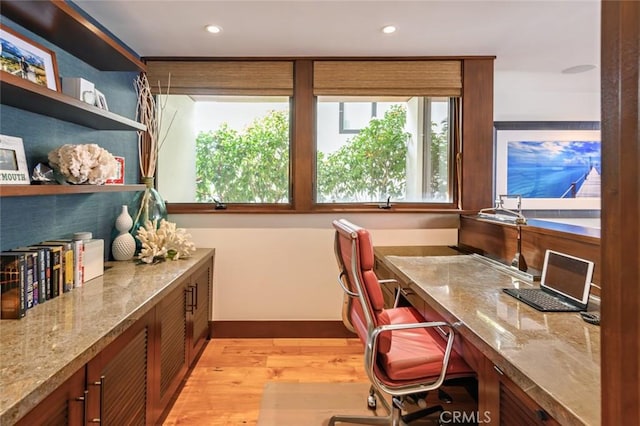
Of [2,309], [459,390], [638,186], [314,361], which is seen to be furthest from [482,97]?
[2,309]

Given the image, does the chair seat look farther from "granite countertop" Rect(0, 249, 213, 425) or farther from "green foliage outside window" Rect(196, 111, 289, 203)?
"green foliage outside window" Rect(196, 111, 289, 203)

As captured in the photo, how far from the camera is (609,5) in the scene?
48cm

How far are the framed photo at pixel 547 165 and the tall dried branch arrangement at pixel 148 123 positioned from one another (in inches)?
138

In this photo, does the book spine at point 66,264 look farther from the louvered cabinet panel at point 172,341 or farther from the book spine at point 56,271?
the louvered cabinet panel at point 172,341

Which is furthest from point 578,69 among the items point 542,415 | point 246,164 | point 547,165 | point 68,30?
point 68,30

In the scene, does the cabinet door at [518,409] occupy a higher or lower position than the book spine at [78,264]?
lower

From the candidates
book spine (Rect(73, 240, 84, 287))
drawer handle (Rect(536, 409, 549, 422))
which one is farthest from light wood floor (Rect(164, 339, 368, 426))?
drawer handle (Rect(536, 409, 549, 422))

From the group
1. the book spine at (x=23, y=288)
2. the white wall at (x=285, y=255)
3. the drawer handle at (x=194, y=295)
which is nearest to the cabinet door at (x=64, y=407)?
the book spine at (x=23, y=288)

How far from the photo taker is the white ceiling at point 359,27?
208 cm

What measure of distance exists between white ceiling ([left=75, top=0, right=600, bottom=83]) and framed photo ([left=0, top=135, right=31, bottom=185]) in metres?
1.04

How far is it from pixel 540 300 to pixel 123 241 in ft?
7.85

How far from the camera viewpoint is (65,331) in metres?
1.19

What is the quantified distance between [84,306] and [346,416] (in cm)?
136

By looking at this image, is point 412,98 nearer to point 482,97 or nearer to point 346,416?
point 482,97
